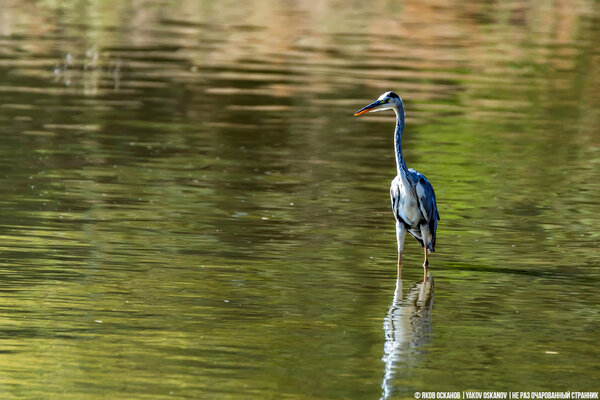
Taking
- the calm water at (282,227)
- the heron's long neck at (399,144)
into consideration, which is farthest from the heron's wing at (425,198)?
the calm water at (282,227)

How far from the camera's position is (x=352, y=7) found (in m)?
53.5

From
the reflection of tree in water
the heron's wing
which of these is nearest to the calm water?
the reflection of tree in water

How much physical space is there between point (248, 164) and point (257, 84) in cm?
977

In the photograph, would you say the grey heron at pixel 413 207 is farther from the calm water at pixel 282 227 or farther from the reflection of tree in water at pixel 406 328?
the reflection of tree in water at pixel 406 328

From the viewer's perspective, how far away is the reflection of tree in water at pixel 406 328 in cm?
1002

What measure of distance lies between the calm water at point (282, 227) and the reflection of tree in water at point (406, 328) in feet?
0.11

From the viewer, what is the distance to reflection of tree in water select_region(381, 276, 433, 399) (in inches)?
395

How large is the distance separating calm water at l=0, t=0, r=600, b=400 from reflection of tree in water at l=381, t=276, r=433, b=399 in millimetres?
34

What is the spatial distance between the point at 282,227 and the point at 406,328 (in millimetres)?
4312

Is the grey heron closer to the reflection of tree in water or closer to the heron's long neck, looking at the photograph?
the heron's long neck

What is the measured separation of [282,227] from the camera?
15289 millimetres

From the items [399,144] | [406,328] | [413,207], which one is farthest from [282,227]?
[406,328]

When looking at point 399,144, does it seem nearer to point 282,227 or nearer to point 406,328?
point 282,227

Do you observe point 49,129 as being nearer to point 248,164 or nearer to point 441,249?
point 248,164
